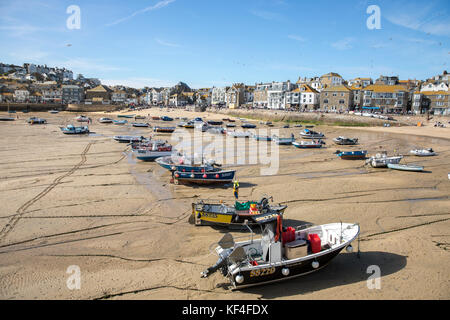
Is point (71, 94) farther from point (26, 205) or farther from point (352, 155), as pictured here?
point (352, 155)

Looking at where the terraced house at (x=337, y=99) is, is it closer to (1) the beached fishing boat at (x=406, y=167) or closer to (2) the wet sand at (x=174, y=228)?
(2) the wet sand at (x=174, y=228)

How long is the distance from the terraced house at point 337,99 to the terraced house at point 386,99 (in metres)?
4.48

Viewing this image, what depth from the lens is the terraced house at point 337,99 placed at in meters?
76.3

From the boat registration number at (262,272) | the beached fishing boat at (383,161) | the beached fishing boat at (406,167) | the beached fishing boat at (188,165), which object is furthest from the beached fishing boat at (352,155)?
the boat registration number at (262,272)

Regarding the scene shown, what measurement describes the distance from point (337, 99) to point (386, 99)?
12.4 metres

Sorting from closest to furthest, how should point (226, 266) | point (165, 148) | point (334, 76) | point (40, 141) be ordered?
point (226, 266) → point (165, 148) → point (40, 141) → point (334, 76)

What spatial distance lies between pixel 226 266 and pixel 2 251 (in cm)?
832

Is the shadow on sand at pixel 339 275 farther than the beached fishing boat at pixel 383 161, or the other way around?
the beached fishing boat at pixel 383 161

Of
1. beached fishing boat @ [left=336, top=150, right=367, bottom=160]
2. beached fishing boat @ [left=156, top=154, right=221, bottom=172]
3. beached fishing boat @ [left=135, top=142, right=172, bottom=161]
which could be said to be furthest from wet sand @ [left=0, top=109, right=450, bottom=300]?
beached fishing boat @ [left=336, top=150, right=367, bottom=160]

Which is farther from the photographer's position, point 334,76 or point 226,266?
point 334,76

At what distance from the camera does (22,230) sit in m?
12.5

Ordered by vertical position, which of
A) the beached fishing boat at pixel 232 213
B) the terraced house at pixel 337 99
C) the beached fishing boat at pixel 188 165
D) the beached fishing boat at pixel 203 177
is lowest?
the beached fishing boat at pixel 232 213
